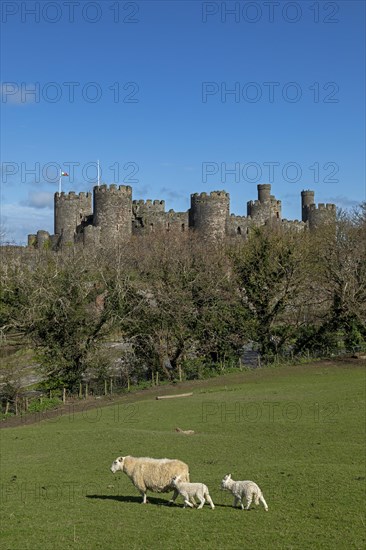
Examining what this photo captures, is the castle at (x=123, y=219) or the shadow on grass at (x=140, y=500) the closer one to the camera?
the shadow on grass at (x=140, y=500)

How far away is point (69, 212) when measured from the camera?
65625 mm

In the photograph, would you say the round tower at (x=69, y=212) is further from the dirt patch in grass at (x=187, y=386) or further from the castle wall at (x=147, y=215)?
the dirt patch in grass at (x=187, y=386)

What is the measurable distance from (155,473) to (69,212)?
53.5 m

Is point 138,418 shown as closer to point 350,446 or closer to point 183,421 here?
point 183,421

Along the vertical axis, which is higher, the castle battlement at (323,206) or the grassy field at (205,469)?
the castle battlement at (323,206)

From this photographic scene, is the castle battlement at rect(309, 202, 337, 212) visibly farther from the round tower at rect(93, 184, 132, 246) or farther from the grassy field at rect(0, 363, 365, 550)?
the grassy field at rect(0, 363, 365, 550)

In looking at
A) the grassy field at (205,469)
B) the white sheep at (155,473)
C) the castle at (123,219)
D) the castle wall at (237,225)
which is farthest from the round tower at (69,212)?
the white sheep at (155,473)

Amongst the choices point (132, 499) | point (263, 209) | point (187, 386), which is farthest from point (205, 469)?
point (263, 209)

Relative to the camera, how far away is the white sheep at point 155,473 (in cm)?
1365

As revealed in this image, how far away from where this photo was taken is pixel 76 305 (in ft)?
132

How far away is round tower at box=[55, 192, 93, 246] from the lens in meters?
65.1

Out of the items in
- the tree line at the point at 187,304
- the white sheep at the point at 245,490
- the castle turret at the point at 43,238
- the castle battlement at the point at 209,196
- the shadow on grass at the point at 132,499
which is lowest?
the shadow on grass at the point at 132,499

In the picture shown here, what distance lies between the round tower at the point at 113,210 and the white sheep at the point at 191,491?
4929 centimetres

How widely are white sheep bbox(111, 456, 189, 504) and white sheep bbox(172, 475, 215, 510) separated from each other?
175 millimetres
